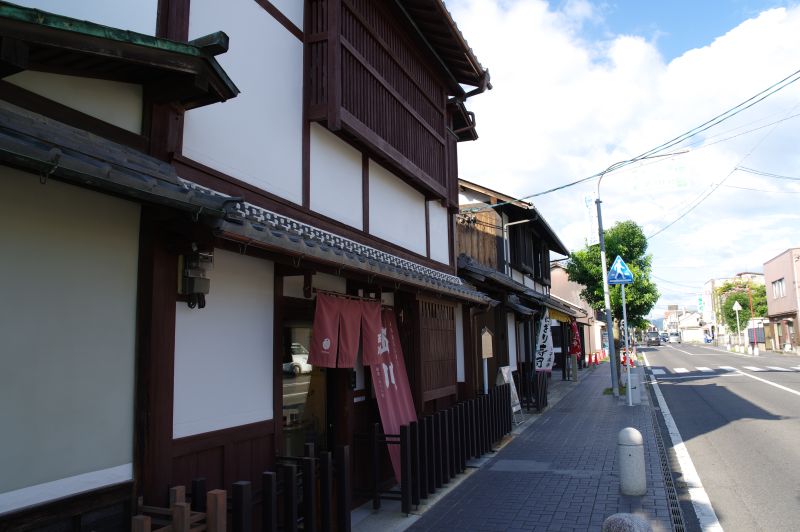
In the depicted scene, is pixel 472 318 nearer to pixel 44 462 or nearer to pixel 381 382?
pixel 381 382

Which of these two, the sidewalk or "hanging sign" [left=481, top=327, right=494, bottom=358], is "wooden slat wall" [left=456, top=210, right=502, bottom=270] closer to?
"hanging sign" [left=481, top=327, right=494, bottom=358]

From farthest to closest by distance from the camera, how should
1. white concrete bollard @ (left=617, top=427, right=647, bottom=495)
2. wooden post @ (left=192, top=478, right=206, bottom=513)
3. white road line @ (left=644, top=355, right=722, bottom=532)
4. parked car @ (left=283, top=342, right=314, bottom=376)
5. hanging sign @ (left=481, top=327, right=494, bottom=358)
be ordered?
1. hanging sign @ (left=481, top=327, right=494, bottom=358)
2. white concrete bollard @ (left=617, top=427, right=647, bottom=495)
3. parked car @ (left=283, top=342, right=314, bottom=376)
4. white road line @ (left=644, top=355, right=722, bottom=532)
5. wooden post @ (left=192, top=478, right=206, bottom=513)

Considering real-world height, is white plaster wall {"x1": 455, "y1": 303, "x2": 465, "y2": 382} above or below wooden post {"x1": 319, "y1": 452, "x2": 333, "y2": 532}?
above

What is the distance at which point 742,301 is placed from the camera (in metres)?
72.9

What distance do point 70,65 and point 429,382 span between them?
7.38 m

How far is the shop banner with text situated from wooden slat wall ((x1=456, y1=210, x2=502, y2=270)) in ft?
25.7

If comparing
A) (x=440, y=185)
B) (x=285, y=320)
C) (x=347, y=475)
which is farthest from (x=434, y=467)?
(x=440, y=185)

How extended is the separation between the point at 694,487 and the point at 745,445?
139 inches

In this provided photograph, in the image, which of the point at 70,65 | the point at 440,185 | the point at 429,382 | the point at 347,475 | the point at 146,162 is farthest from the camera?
the point at 440,185

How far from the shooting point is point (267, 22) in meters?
6.18

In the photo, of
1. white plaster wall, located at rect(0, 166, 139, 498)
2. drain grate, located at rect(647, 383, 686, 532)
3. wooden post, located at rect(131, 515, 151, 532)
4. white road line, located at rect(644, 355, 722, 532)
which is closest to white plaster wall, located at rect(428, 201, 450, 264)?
drain grate, located at rect(647, 383, 686, 532)

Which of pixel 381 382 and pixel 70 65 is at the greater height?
pixel 70 65

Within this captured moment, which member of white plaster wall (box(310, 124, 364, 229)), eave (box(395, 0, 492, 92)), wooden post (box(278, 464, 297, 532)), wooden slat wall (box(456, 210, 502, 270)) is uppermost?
Answer: eave (box(395, 0, 492, 92))

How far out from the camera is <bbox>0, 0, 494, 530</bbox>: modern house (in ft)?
10.8
